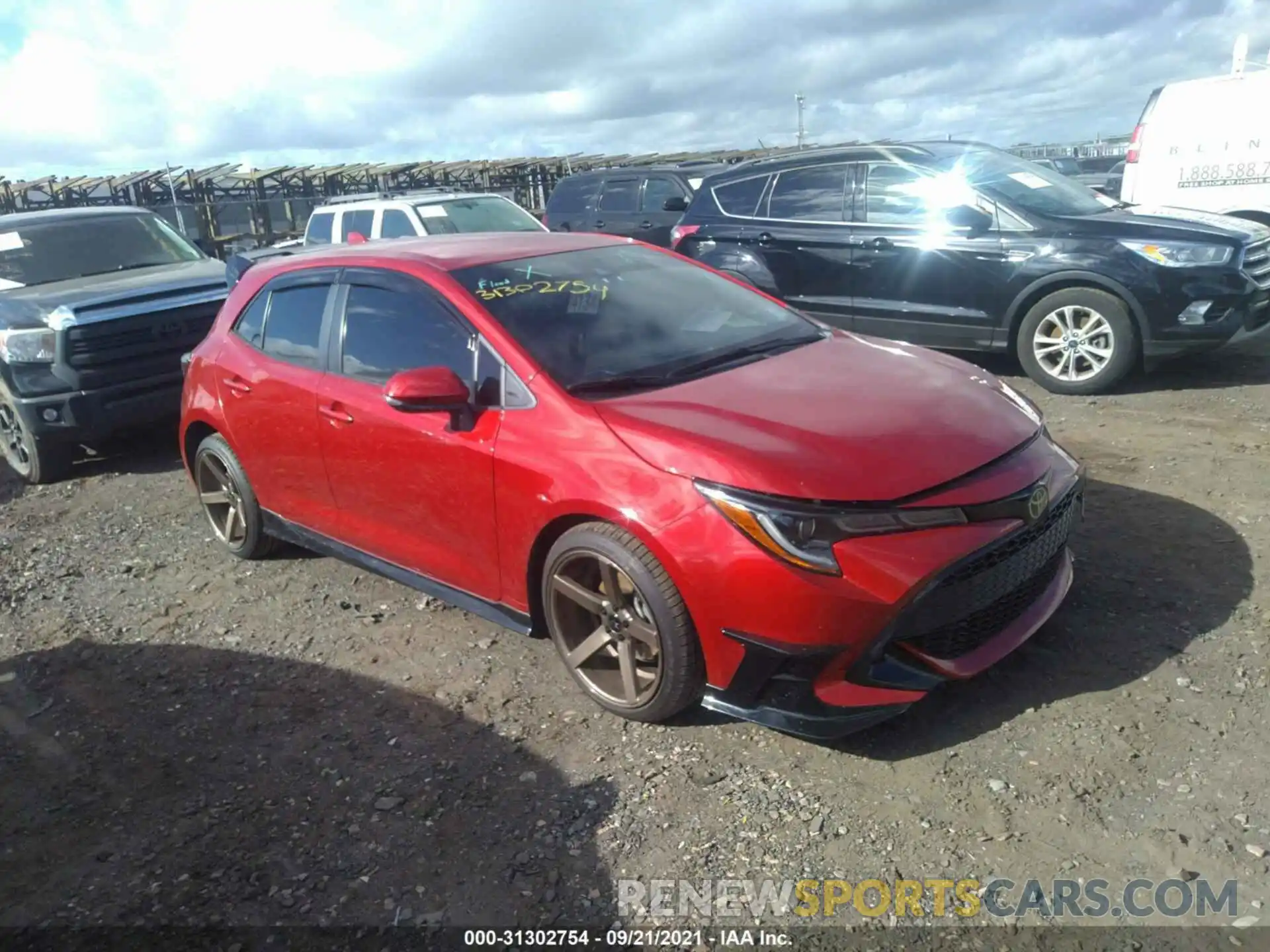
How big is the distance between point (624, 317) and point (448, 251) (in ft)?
3.05

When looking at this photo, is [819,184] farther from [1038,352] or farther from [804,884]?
[804,884]

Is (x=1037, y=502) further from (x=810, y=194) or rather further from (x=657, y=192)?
(x=657, y=192)

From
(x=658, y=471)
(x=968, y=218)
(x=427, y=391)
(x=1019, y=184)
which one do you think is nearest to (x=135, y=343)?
(x=427, y=391)

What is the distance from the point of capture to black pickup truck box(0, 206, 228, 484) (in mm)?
6738

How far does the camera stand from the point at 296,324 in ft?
14.6

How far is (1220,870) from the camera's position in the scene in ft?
8.18

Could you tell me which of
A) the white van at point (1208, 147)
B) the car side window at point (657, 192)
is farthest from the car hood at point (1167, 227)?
the car side window at point (657, 192)

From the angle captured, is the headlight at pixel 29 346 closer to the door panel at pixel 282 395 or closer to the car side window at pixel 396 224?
the door panel at pixel 282 395

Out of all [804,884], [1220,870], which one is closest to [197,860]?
[804,884]

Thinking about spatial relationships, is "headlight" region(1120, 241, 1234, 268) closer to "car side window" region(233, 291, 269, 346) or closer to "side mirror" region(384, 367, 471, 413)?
"side mirror" region(384, 367, 471, 413)

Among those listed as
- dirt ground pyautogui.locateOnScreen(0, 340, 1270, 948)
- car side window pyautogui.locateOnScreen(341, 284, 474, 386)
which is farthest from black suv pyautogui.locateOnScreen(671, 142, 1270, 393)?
car side window pyautogui.locateOnScreen(341, 284, 474, 386)

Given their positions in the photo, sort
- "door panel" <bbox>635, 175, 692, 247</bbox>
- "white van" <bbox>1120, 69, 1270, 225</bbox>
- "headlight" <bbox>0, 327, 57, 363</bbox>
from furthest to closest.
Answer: "door panel" <bbox>635, 175, 692, 247</bbox>, "white van" <bbox>1120, 69, 1270, 225</bbox>, "headlight" <bbox>0, 327, 57, 363</bbox>

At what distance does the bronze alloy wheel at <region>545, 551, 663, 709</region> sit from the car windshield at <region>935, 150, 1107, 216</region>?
17.4ft

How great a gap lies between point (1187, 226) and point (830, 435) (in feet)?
16.8
